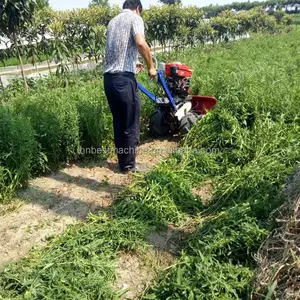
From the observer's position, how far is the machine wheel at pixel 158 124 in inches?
196

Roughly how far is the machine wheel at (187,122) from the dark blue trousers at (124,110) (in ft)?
3.20

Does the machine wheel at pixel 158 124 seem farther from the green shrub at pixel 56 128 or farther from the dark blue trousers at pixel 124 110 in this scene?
the green shrub at pixel 56 128

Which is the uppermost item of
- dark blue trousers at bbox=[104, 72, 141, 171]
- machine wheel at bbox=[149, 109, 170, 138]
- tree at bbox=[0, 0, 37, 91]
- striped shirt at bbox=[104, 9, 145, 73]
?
tree at bbox=[0, 0, 37, 91]

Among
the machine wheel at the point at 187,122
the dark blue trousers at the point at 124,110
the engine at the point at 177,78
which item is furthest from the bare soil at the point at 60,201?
the engine at the point at 177,78

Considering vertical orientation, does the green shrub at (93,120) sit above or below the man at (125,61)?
below

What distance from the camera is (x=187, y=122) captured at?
477cm

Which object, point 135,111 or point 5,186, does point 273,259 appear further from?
point 5,186

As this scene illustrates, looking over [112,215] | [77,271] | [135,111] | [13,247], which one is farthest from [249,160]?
[13,247]

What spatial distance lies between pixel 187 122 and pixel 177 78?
2.36ft

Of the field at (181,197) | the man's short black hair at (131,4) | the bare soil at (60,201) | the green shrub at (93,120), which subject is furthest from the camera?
the green shrub at (93,120)

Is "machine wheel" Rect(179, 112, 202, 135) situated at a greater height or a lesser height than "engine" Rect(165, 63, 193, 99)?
lesser

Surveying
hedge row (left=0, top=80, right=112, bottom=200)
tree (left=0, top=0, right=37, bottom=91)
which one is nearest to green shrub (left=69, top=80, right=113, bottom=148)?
hedge row (left=0, top=80, right=112, bottom=200)

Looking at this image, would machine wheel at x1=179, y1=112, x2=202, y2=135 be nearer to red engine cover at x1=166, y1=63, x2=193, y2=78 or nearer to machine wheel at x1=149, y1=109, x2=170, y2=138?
machine wheel at x1=149, y1=109, x2=170, y2=138

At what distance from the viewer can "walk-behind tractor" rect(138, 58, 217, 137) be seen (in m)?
4.77
